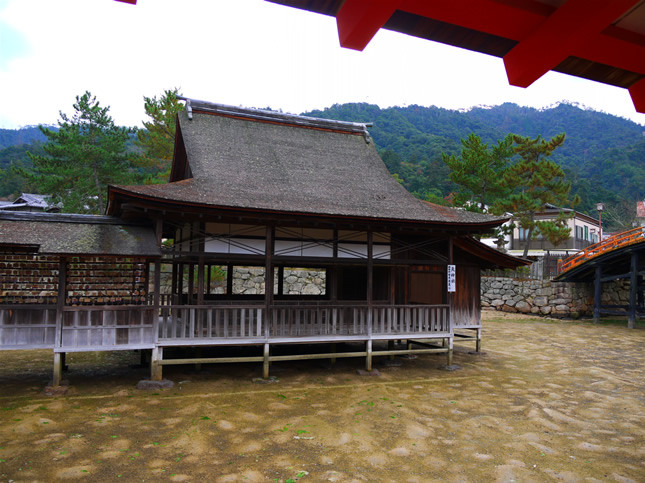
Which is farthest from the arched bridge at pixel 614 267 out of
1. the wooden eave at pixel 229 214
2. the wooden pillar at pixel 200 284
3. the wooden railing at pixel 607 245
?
the wooden pillar at pixel 200 284

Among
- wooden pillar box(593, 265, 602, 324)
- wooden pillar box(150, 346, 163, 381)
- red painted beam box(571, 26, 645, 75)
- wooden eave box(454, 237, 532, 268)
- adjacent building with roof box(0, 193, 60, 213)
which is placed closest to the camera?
red painted beam box(571, 26, 645, 75)

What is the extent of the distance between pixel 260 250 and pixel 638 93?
10.2m

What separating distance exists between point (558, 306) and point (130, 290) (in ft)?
85.2

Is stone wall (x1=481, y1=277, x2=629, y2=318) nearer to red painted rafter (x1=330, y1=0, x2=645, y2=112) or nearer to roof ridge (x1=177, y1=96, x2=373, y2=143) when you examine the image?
roof ridge (x1=177, y1=96, x2=373, y2=143)

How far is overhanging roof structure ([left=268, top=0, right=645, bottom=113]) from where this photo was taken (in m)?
2.24

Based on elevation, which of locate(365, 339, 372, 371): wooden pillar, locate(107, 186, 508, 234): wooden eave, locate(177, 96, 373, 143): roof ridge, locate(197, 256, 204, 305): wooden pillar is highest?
locate(177, 96, 373, 143): roof ridge

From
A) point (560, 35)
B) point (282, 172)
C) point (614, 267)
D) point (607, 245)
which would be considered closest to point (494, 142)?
point (614, 267)

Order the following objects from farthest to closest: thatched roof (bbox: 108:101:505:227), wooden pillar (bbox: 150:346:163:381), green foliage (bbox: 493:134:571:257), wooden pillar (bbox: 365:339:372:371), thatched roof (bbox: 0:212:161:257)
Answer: green foliage (bbox: 493:134:571:257) < wooden pillar (bbox: 365:339:372:371) < thatched roof (bbox: 108:101:505:227) < wooden pillar (bbox: 150:346:163:381) < thatched roof (bbox: 0:212:161:257)

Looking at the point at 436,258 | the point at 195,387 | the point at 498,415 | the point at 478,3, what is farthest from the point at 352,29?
the point at 436,258

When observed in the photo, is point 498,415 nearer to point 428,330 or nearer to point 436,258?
point 428,330

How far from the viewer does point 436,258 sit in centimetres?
1461

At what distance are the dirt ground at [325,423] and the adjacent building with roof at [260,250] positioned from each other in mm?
1057

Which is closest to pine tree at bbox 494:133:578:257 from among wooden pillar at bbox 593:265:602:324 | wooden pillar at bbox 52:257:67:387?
wooden pillar at bbox 593:265:602:324

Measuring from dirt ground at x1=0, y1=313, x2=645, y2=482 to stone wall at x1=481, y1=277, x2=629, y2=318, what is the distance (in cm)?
1466
